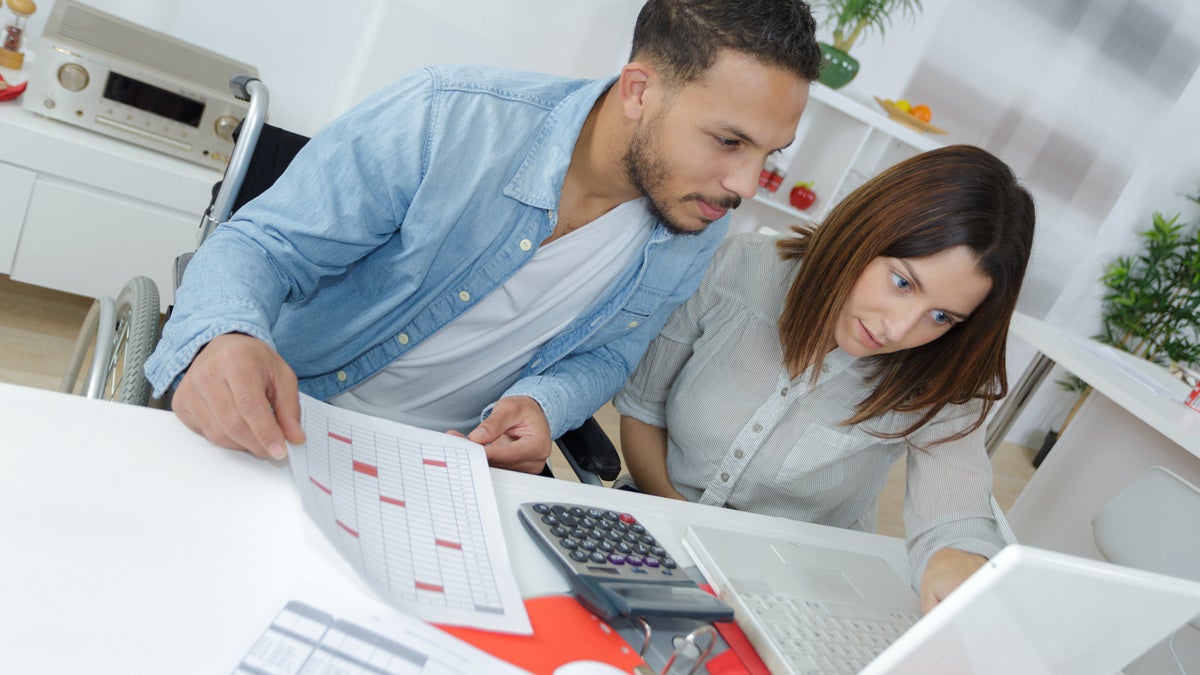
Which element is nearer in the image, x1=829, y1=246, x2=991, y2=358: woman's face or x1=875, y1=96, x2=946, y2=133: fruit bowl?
x1=829, y1=246, x2=991, y2=358: woman's face

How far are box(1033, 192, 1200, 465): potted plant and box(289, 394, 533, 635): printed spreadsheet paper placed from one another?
4.01m

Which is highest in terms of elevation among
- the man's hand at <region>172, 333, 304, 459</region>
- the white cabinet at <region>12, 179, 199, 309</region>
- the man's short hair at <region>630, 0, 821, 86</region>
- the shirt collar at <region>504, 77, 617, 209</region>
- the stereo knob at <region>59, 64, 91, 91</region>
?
→ the man's short hair at <region>630, 0, 821, 86</region>

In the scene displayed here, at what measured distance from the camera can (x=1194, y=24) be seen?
403 centimetres

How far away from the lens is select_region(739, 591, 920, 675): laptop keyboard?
84cm

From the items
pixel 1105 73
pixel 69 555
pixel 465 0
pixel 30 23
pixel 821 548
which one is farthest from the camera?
pixel 1105 73

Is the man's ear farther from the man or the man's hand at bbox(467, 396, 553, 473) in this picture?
the man's hand at bbox(467, 396, 553, 473)

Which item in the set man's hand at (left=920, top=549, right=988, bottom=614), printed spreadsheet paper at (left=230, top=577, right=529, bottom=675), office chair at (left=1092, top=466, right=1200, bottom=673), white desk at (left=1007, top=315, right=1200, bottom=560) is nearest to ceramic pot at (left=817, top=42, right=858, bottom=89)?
white desk at (left=1007, top=315, right=1200, bottom=560)

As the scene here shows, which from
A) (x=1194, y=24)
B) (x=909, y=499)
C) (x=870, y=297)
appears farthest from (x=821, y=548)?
(x=1194, y=24)

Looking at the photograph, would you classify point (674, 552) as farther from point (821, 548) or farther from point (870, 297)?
point (870, 297)

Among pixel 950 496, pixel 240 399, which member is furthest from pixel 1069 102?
pixel 240 399

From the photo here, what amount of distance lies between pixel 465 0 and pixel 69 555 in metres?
2.36

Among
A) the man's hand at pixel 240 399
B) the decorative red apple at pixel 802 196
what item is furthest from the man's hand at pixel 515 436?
the decorative red apple at pixel 802 196

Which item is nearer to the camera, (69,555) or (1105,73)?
(69,555)

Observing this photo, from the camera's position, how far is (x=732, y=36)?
3.60 ft
